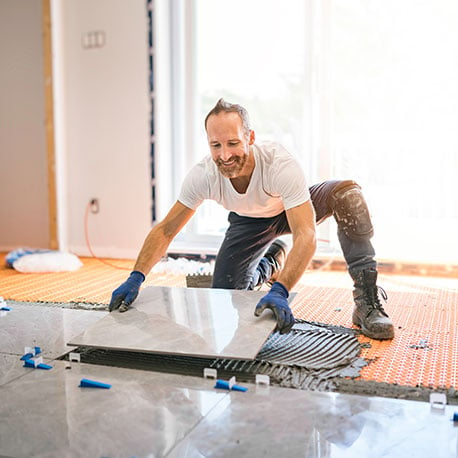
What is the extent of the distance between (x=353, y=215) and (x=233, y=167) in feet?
1.79

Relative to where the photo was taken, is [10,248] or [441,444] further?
[10,248]

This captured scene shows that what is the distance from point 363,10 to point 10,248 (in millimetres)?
3259

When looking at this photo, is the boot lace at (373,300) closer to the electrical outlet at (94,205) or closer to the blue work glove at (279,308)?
the blue work glove at (279,308)

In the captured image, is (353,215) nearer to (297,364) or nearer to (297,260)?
(297,260)

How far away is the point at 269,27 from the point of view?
4086 mm

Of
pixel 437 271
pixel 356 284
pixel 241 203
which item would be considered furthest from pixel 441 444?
pixel 437 271

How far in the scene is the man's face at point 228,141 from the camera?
2137 mm

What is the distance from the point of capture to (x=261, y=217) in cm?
255

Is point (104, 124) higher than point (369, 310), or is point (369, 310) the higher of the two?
point (104, 124)

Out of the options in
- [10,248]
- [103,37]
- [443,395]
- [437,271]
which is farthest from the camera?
[10,248]

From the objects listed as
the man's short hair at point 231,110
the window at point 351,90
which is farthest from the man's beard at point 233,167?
the window at point 351,90

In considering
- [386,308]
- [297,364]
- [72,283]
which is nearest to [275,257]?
[386,308]

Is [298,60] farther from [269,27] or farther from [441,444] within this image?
[441,444]

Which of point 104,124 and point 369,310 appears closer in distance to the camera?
point 369,310
